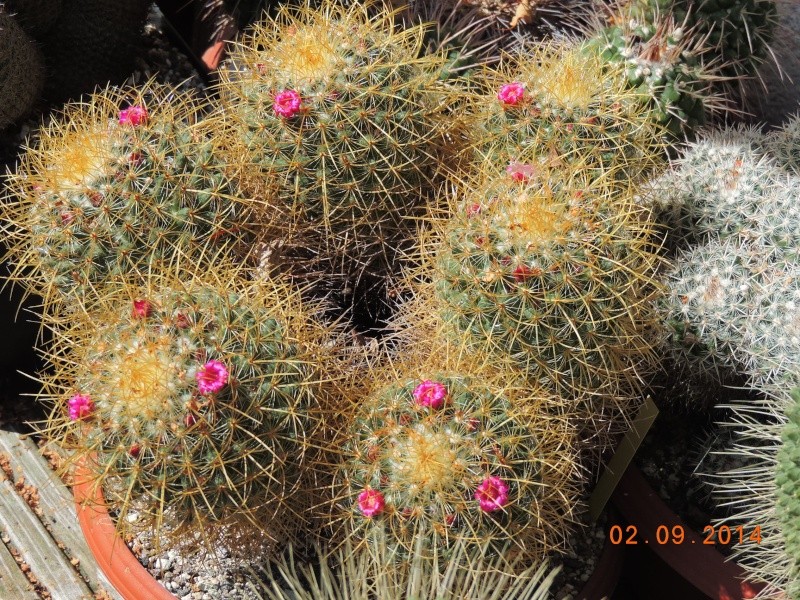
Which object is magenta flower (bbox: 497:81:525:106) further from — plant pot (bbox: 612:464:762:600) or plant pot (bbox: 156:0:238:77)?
plant pot (bbox: 156:0:238:77)

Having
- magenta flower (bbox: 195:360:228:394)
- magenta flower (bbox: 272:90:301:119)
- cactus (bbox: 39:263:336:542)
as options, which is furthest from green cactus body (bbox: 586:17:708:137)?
magenta flower (bbox: 195:360:228:394)

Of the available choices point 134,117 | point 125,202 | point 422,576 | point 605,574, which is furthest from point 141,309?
point 605,574

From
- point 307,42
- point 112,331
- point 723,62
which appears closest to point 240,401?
point 112,331

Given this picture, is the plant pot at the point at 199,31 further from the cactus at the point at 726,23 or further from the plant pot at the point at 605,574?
the plant pot at the point at 605,574

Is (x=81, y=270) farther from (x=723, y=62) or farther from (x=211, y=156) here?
(x=723, y=62)

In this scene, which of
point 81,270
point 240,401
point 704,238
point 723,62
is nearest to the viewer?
point 240,401

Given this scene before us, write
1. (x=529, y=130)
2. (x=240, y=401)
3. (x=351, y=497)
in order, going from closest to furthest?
(x=240, y=401)
(x=351, y=497)
(x=529, y=130)

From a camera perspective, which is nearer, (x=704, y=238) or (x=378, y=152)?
(x=378, y=152)

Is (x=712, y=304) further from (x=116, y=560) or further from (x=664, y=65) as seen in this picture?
(x=116, y=560)
